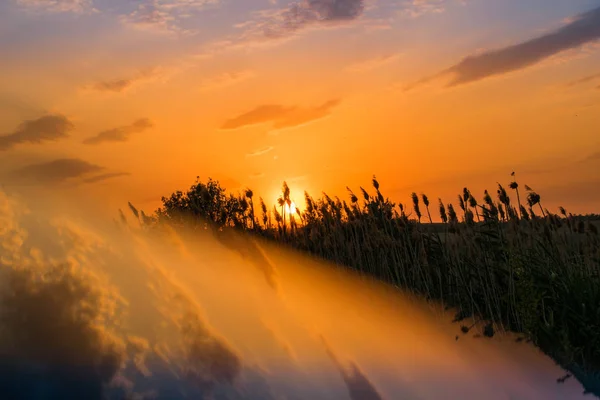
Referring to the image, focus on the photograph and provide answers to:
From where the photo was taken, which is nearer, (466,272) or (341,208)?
(466,272)

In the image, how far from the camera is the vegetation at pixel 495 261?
7.60m

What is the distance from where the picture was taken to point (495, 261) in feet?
29.5

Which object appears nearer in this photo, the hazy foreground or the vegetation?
the hazy foreground

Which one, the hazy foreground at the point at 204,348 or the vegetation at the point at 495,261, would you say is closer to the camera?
the hazy foreground at the point at 204,348

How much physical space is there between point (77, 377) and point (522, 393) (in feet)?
15.9

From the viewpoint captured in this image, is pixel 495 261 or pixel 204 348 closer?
pixel 204 348

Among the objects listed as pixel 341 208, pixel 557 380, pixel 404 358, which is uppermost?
pixel 341 208

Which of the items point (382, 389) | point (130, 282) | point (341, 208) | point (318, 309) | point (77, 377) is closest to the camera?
point (77, 377)

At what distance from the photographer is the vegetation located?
7.60m

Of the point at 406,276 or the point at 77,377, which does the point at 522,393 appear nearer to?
the point at 406,276

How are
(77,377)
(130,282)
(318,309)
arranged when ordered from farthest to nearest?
1. (318,309)
2. (130,282)
3. (77,377)

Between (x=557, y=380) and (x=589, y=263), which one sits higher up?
(x=589, y=263)

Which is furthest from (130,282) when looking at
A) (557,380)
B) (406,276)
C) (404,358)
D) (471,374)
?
(406,276)

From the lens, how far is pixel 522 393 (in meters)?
6.44
